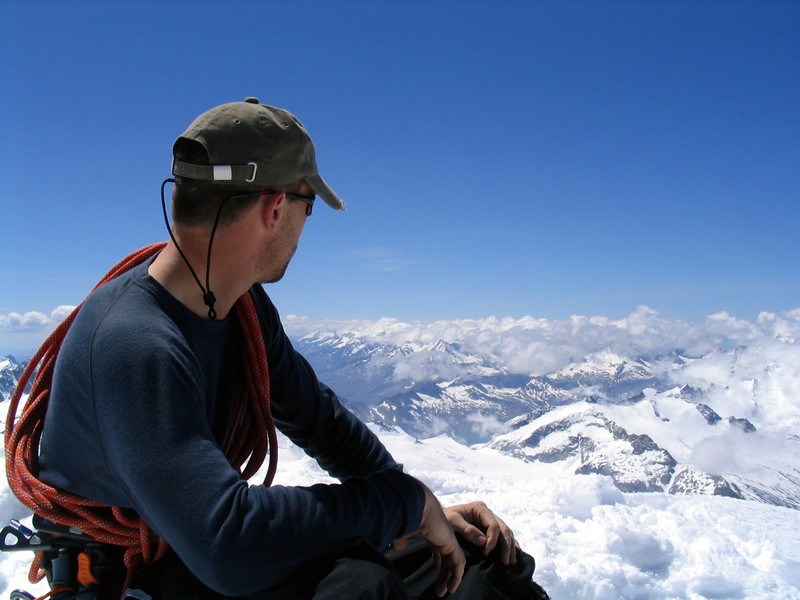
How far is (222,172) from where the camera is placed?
241 centimetres

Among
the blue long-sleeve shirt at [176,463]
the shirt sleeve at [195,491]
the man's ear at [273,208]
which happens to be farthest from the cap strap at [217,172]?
the shirt sleeve at [195,491]

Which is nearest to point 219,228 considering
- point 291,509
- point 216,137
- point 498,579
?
point 216,137

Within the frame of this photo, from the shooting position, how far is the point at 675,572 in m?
7.24

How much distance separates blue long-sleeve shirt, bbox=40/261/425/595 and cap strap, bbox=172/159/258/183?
0.49 meters

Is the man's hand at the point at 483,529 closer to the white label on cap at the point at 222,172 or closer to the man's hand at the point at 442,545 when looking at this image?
the man's hand at the point at 442,545

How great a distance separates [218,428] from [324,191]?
4.33 ft

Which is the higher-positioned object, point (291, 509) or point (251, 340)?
point (251, 340)

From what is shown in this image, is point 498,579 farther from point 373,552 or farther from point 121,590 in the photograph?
point 121,590

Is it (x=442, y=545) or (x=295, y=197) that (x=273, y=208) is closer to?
(x=295, y=197)

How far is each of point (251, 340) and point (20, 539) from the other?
1364 millimetres

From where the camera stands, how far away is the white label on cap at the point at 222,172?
241cm

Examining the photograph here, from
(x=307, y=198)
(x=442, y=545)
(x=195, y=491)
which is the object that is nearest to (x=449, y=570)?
(x=442, y=545)

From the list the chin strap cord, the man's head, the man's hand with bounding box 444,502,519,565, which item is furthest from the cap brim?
the man's hand with bounding box 444,502,519,565

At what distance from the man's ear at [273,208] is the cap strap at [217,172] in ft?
0.41
